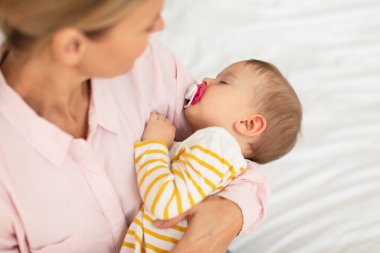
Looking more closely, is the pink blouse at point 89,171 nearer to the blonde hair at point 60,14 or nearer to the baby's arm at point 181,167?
the baby's arm at point 181,167

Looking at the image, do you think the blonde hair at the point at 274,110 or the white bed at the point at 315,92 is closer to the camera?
the blonde hair at the point at 274,110

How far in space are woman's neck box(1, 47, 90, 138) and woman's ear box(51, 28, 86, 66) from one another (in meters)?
0.05

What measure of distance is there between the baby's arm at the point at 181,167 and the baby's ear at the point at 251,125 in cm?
9

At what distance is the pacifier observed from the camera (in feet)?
4.01

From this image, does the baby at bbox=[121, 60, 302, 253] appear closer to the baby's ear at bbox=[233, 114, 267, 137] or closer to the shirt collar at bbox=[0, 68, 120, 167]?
the baby's ear at bbox=[233, 114, 267, 137]

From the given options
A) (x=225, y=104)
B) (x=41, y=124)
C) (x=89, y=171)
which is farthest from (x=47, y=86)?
(x=225, y=104)

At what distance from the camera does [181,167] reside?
109 centimetres

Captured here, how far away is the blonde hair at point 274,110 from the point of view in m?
1.22

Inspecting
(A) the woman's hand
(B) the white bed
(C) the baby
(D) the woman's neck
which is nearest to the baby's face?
(C) the baby

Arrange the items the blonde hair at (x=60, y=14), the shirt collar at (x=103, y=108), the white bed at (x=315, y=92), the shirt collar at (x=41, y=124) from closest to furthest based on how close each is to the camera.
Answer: the blonde hair at (x=60, y=14) < the shirt collar at (x=41, y=124) < the shirt collar at (x=103, y=108) < the white bed at (x=315, y=92)

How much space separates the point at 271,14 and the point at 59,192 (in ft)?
4.33

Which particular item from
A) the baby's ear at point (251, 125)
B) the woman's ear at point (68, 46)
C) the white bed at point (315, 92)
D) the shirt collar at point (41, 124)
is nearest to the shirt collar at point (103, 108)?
the shirt collar at point (41, 124)

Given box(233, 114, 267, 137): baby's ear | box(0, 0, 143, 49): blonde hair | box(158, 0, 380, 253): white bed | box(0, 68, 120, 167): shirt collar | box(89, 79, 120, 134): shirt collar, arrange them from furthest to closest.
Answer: box(158, 0, 380, 253): white bed, box(233, 114, 267, 137): baby's ear, box(89, 79, 120, 134): shirt collar, box(0, 68, 120, 167): shirt collar, box(0, 0, 143, 49): blonde hair

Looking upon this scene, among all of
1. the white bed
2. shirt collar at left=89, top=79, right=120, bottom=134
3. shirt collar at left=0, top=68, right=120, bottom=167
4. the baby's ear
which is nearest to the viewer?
shirt collar at left=0, top=68, right=120, bottom=167
